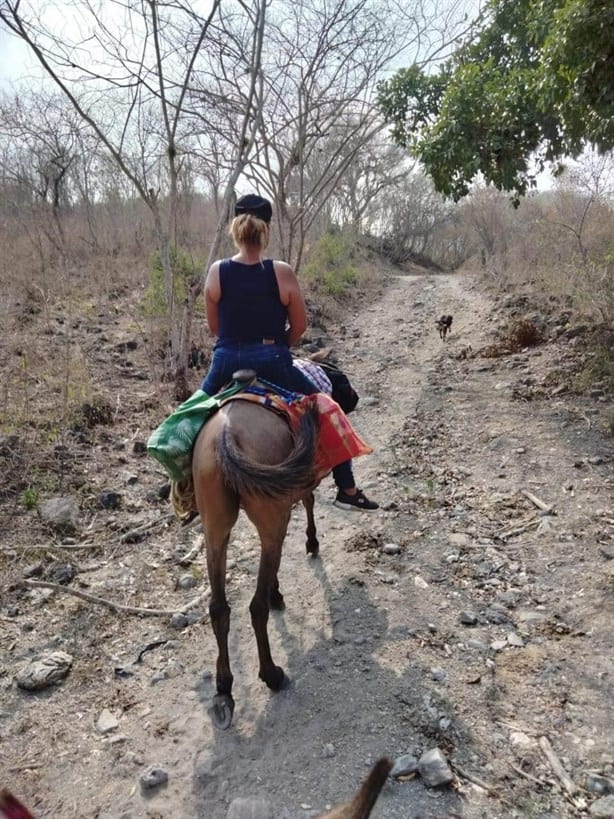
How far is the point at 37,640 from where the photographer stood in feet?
9.96

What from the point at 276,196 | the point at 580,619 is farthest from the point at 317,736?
the point at 276,196

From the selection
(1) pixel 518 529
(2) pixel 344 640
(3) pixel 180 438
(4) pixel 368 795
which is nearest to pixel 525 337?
(1) pixel 518 529

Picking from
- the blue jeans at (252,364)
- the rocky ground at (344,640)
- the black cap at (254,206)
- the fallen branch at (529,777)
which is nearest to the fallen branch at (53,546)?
the rocky ground at (344,640)

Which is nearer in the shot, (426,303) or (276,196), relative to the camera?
(276,196)

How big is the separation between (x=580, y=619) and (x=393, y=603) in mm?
1000

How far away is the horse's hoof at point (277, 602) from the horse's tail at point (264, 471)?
45.8 inches

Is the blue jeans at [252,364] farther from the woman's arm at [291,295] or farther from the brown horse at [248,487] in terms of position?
the brown horse at [248,487]

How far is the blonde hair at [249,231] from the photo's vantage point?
2.72 metres

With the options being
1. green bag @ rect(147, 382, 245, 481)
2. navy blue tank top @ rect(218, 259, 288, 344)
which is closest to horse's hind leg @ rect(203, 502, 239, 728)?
green bag @ rect(147, 382, 245, 481)

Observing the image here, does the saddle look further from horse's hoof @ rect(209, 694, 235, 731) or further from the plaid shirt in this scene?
horse's hoof @ rect(209, 694, 235, 731)

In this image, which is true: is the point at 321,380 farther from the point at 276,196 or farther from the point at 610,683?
the point at 276,196

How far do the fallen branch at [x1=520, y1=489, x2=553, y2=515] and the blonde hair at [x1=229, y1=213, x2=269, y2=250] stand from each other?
278cm

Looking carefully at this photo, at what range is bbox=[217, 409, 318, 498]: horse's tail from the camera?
7.34 feet

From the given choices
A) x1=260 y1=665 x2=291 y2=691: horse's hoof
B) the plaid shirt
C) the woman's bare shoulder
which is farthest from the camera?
the plaid shirt
